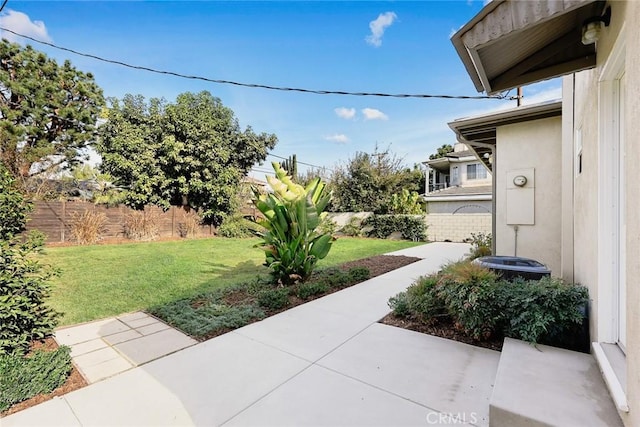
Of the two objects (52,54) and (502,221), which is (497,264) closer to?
(502,221)

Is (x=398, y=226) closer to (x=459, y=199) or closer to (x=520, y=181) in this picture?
(x=459, y=199)

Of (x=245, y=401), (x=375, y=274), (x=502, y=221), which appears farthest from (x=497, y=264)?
(x=245, y=401)

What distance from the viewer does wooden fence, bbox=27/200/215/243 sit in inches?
461

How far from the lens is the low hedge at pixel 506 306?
119 inches

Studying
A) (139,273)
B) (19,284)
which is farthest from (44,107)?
(19,284)

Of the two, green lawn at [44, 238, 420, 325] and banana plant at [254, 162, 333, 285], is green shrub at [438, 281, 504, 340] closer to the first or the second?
banana plant at [254, 162, 333, 285]

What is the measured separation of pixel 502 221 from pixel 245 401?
21.5ft

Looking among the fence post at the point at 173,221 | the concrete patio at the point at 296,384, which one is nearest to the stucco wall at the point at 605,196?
the concrete patio at the point at 296,384

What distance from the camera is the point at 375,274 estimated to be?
7664 mm

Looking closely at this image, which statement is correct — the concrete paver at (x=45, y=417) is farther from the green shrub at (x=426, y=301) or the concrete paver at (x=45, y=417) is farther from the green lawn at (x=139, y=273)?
the green shrub at (x=426, y=301)

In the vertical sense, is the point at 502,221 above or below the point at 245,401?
above

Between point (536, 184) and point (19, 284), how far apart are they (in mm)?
8464

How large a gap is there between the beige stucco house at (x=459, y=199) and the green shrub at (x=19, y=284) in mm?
12297

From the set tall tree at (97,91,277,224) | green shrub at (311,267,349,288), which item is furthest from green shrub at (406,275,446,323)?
tall tree at (97,91,277,224)
